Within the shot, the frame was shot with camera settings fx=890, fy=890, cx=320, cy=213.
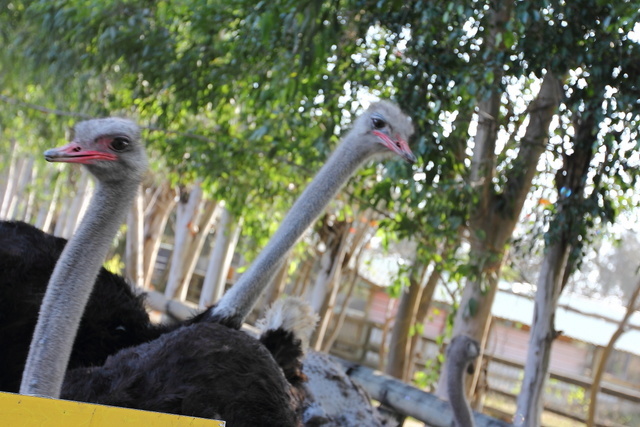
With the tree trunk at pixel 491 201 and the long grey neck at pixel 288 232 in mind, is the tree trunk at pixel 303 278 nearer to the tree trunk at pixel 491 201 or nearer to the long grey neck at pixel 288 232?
the tree trunk at pixel 491 201

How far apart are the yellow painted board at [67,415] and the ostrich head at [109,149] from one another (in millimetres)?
1220

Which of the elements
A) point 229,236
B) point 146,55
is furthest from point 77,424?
point 229,236

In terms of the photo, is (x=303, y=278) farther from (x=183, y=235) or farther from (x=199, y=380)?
(x=199, y=380)

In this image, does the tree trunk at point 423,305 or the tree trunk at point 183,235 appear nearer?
the tree trunk at point 423,305

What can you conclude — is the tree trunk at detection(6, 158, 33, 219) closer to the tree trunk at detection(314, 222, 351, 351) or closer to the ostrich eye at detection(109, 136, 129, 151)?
the tree trunk at detection(314, 222, 351, 351)

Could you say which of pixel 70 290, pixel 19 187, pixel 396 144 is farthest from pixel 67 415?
pixel 19 187

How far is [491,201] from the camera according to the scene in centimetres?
443

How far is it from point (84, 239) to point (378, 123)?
4.66 feet

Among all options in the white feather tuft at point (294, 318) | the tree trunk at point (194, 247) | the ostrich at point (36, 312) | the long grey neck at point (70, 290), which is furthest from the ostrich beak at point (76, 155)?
the tree trunk at point (194, 247)

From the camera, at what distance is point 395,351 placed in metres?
6.47

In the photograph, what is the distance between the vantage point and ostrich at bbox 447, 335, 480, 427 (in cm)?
313

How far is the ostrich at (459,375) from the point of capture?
3.13m

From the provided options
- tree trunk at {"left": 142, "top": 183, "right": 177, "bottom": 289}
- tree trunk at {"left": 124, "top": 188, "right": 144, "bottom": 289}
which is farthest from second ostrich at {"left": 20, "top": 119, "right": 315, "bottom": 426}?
tree trunk at {"left": 142, "top": 183, "right": 177, "bottom": 289}

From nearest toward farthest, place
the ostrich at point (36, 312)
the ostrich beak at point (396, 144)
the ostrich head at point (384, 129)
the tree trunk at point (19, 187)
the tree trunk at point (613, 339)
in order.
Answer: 1. the ostrich at point (36, 312)
2. the ostrich beak at point (396, 144)
3. the ostrich head at point (384, 129)
4. the tree trunk at point (613, 339)
5. the tree trunk at point (19, 187)
